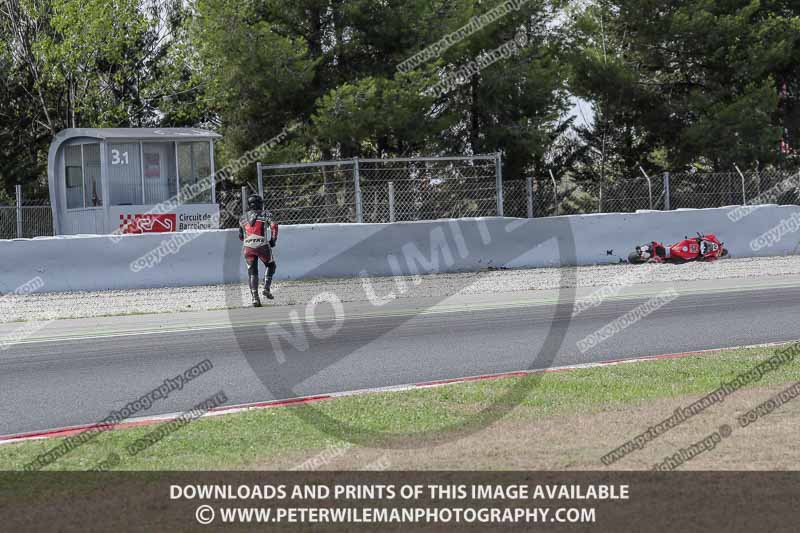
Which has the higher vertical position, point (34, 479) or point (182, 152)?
point (182, 152)

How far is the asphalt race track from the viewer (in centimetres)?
857

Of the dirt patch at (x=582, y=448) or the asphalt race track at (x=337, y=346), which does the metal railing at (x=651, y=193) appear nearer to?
the asphalt race track at (x=337, y=346)

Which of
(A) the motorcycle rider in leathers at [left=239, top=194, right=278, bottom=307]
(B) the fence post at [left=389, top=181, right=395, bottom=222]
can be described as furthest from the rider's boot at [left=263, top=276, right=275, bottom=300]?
(B) the fence post at [left=389, top=181, right=395, bottom=222]

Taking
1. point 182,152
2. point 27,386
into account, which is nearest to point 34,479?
point 27,386

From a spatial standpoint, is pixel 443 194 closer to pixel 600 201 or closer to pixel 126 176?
pixel 600 201

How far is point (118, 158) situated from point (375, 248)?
25.3 ft

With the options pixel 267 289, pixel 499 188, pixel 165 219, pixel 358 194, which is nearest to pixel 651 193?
pixel 499 188

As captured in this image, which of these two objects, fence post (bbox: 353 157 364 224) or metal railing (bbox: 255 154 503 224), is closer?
fence post (bbox: 353 157 364 224)

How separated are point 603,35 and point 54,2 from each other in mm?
18107

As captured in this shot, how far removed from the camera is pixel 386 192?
2067cm

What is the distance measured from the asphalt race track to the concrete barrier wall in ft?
10.9

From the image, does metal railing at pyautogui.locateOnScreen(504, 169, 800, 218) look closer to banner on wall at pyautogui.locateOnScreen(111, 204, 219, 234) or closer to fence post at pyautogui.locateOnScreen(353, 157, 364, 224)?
fence post at pyautogui.locateOnScreen(353, 157, 364, 224)

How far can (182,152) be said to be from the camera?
24594 millimetres

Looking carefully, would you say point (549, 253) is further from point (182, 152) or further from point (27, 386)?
point (27, 386)
